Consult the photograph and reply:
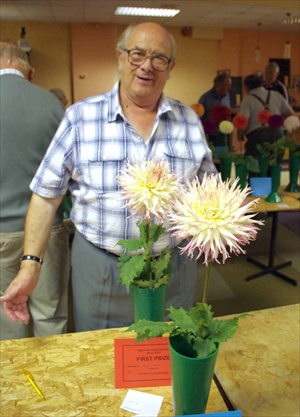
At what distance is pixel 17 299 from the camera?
1.17m

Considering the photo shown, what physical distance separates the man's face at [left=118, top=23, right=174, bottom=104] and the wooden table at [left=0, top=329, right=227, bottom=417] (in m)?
0.76

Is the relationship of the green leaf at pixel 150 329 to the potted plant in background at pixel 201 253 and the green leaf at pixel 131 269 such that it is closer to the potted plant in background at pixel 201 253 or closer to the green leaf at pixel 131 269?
the potted plant in background at pixel 201 253

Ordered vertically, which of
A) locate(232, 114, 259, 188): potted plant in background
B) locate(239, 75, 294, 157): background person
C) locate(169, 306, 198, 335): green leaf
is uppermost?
locate(239, 75, 294, 157): background person

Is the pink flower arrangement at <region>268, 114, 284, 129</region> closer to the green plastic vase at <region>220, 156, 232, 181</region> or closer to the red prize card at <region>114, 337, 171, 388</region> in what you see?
the green plastic vase at <region>220, 156, 232, 181</region>

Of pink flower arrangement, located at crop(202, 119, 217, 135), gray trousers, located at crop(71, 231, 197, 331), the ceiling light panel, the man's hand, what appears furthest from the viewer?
the ceiling light panel

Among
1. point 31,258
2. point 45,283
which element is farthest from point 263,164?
point 31,258

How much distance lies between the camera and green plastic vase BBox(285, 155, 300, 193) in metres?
2.96

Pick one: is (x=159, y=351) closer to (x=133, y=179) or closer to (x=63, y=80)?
(x=133, y=179)

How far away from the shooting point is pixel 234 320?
2.44ft

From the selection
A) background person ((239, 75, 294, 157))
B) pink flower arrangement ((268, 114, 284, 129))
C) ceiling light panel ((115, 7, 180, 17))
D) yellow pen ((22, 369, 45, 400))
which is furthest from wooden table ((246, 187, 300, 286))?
ceiling light panel ((115, 7, 180, 17))

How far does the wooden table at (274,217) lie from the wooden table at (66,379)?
1.71m

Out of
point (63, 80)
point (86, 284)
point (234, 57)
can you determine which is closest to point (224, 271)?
point (86, 284)

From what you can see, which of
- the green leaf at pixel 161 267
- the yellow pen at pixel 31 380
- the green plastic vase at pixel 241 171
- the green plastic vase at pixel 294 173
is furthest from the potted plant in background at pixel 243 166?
the yellow pen at pixel 31 380

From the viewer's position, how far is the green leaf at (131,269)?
2.79 ft
